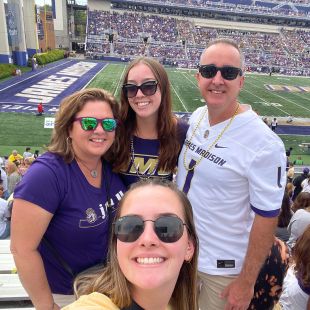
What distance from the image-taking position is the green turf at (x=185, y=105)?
1495 cm

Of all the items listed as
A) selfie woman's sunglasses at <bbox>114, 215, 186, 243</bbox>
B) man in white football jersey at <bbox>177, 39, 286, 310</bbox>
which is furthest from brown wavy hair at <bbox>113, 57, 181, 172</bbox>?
selfie woman's sunglasses at <bbox>114, 215, 186, 243</bbox>

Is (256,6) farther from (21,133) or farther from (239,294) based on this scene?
(239,294)

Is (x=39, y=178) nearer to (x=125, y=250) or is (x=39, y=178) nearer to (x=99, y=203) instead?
(x=99, y=203)

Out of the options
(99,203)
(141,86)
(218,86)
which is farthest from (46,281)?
(218,86)

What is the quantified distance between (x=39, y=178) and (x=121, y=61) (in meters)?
46.2

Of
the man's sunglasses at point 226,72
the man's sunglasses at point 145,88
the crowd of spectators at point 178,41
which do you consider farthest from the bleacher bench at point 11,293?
the crowd of spectators at point 178,41

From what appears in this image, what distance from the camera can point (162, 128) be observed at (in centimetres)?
261

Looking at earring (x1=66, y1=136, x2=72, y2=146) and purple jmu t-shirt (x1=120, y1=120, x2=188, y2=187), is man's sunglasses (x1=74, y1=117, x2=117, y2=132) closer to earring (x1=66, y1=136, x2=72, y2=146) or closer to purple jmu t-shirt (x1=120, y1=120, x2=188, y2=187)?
earring (x1=66, y1=136, x2=72, y2=146)

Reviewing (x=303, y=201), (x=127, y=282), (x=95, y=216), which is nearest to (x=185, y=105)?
(x=303, y=201)

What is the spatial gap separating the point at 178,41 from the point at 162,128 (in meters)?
56.6

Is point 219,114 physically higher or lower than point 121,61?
higher

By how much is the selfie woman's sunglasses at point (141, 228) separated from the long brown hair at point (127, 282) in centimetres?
13

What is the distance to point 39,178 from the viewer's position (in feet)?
5.93

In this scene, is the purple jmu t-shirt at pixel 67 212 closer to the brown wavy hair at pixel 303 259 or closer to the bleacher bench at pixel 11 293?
the bleacher bench at pixel 11 293
